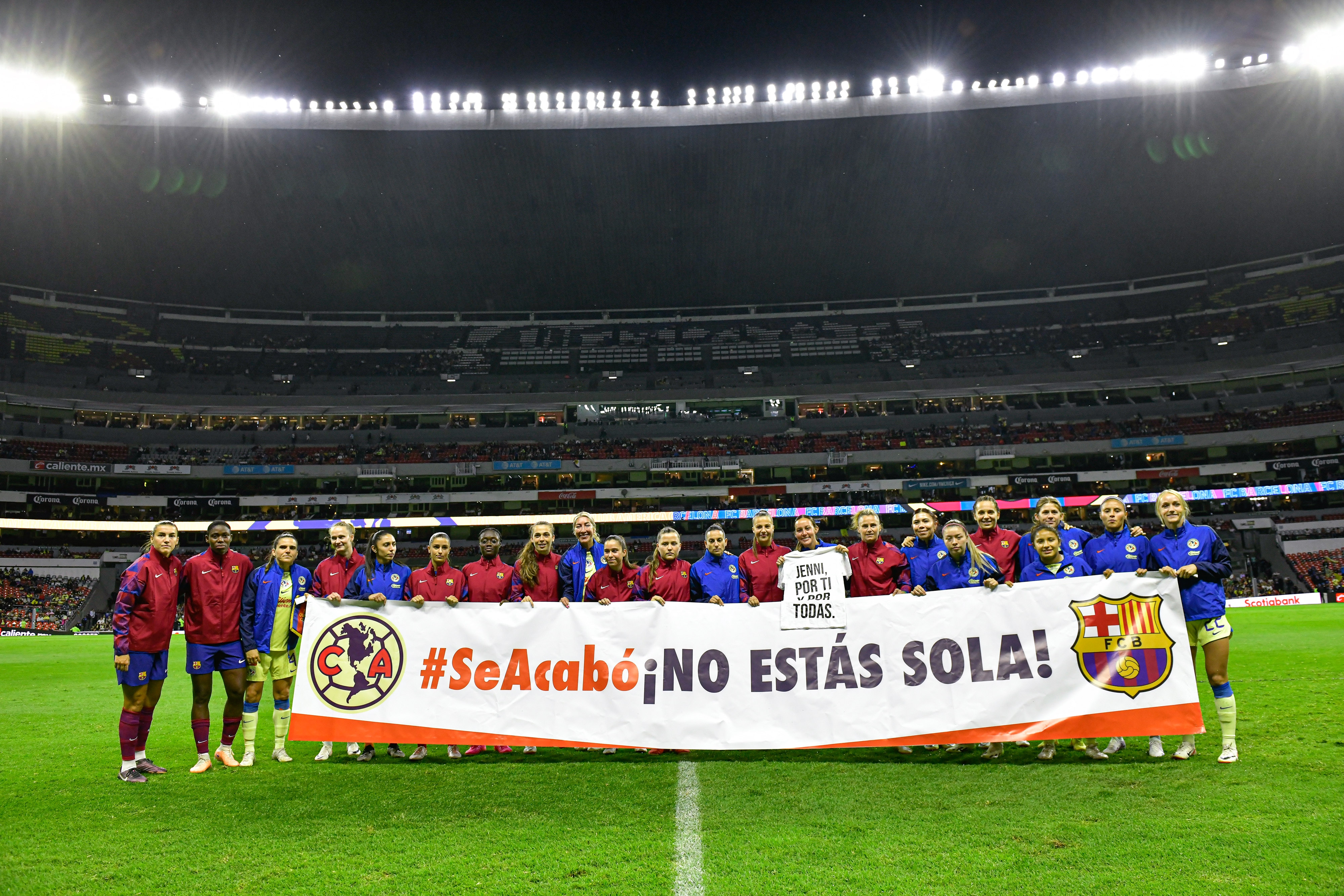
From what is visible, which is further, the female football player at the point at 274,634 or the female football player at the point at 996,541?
the female football player at the point at 996,541

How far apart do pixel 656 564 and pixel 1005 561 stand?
3.77 m

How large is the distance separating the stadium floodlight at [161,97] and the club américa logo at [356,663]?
43.1 m

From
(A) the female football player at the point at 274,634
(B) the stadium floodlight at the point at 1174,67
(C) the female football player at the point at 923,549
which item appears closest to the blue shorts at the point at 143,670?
(A) the female football player at the point at 274,634

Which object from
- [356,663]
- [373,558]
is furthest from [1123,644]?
[373,558]

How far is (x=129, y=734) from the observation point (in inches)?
275

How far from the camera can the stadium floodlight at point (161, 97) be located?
127ft

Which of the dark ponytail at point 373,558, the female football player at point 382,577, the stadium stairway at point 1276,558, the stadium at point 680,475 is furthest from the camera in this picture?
the stadium stairway at point 1276,558

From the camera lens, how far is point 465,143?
40938mm

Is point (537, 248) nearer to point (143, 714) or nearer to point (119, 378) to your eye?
point (119, 378)

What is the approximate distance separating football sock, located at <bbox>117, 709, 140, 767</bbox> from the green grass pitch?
238mm

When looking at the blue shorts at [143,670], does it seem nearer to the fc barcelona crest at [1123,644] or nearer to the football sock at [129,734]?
the football sock at [129,734]

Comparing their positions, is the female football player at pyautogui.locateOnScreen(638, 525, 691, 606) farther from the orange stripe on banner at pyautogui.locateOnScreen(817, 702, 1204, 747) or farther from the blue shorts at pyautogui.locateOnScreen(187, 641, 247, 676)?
the blue shorts at pyautogui.locateOnScreen(187, 641, 247, 676)

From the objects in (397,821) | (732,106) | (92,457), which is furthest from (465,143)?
(397,821)

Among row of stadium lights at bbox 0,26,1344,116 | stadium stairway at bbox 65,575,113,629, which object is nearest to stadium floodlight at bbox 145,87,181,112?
row of stadium lights at bbox 0,26,1344,116
